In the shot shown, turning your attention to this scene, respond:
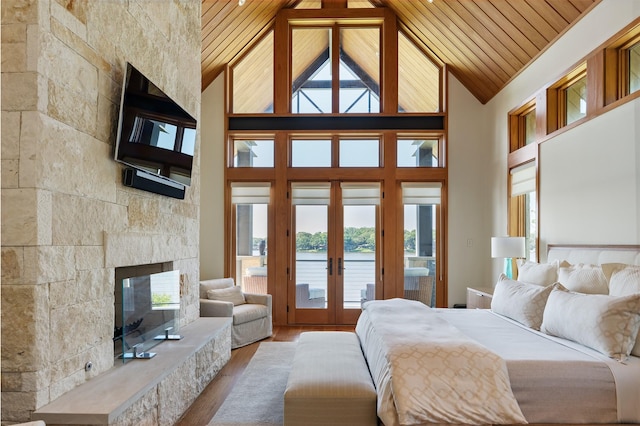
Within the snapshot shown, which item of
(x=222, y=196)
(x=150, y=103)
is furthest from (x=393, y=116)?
(x=150, y=103)

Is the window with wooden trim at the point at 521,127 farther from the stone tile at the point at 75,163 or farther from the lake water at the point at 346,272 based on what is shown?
the stone tile at the point at 75,163

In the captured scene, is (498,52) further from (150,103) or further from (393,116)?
(150,103)

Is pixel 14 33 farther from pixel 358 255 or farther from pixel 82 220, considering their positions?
pixel 358 255

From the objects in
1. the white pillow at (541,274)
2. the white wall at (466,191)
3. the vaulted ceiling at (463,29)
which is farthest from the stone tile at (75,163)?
the white wall at (466,191)

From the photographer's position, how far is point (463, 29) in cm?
548

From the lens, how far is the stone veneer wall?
6.95ft

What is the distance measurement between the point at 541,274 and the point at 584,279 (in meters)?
0.63

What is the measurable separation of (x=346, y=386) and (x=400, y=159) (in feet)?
15.0

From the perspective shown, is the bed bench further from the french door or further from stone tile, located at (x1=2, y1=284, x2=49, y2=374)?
the french door

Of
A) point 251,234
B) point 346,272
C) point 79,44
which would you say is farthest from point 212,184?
point 79,44

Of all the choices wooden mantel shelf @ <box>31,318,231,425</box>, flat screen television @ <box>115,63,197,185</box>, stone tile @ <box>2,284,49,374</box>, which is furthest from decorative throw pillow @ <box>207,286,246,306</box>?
stone tile @ <box>2,284,49,374</box>

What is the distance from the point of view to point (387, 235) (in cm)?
658

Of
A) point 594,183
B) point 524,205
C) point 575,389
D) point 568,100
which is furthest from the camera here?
point 524,205

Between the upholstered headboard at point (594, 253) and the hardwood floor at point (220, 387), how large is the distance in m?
3.21
